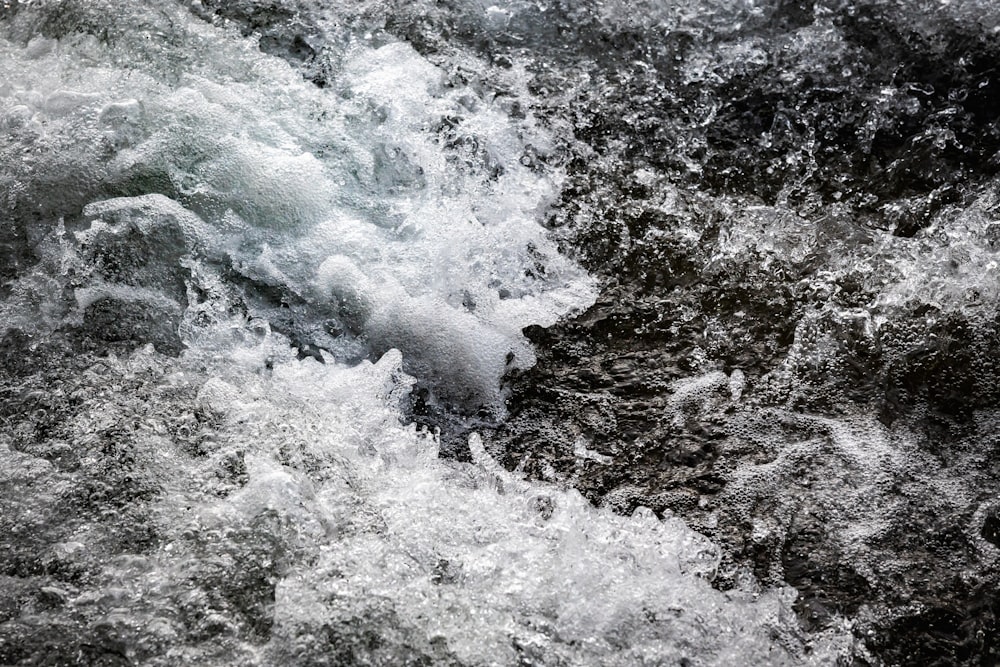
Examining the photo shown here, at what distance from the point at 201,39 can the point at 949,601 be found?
273 centimetres

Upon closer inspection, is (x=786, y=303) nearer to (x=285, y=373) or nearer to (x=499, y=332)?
(x=499, y=332)

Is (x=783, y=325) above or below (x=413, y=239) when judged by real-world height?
above

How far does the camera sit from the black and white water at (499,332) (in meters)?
1.91

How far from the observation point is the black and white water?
75.1 inches

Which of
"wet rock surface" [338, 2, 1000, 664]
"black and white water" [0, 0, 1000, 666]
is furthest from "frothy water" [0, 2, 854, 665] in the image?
"wet rock surface" [338, 2, 1000, 664]

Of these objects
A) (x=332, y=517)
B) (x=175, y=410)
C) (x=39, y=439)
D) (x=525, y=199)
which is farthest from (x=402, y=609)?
(x=525, y=199)

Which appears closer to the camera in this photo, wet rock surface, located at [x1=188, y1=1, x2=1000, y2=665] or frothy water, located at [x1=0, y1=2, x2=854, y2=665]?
frothy water, located at [x1=0, y1=2, x2=854, y2=665]

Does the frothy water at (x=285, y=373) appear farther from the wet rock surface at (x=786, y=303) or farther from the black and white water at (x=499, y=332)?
the wet rock surface at (x=786, y=303)

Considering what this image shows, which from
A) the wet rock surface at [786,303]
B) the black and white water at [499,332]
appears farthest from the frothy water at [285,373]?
the wet rock surface at [786,303]

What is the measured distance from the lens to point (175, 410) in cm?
221

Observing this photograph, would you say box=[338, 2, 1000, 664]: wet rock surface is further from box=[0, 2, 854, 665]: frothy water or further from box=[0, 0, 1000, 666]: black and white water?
box=[0, 2, 854, 665]: frothy water

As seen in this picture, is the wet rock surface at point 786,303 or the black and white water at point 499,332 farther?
the wet rock surface at point 786,303

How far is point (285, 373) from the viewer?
237cm

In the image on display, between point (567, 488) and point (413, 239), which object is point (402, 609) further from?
point (413, 239)
